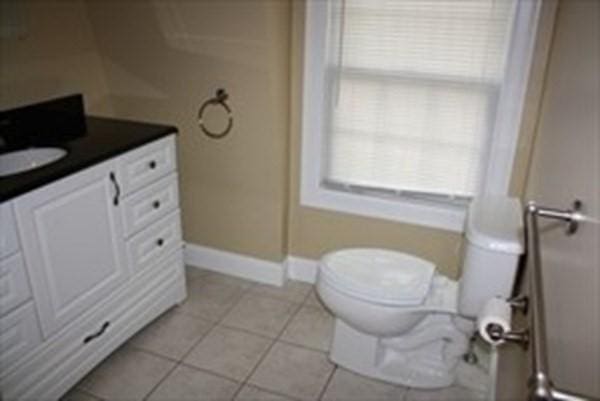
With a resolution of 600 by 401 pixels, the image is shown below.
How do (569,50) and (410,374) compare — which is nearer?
(569,50)

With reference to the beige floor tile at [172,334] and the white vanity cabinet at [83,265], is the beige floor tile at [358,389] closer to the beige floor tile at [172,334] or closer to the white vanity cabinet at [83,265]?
the beige floor tile at [172,334]

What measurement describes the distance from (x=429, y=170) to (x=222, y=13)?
112 cm

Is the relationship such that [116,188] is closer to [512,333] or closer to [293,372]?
[293,372]

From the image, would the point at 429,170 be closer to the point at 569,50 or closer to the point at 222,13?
the point at 569,50

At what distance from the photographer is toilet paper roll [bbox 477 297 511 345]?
4.24 ft

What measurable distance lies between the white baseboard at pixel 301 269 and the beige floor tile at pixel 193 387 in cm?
79

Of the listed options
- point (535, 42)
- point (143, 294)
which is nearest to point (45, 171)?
point (143, 294)

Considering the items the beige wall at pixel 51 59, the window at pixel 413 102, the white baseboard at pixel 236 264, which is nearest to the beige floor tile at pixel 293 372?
the white baseboard at pixel 236 264

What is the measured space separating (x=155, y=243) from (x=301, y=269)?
813 mm

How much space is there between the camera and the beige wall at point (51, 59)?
2096 millimetres

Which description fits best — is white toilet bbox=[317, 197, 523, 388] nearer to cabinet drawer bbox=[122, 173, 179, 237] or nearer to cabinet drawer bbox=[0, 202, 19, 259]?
cabinet drawer bbox=[122, 173, 179, 237]

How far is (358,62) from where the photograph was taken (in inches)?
84.4

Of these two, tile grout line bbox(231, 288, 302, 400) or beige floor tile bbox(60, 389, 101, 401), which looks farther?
tile grout line bbox(231, 288, 302, 400)

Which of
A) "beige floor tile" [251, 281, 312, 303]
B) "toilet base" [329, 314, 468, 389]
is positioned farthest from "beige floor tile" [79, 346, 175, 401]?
"toilet base" [329, 314, 468, 389]
